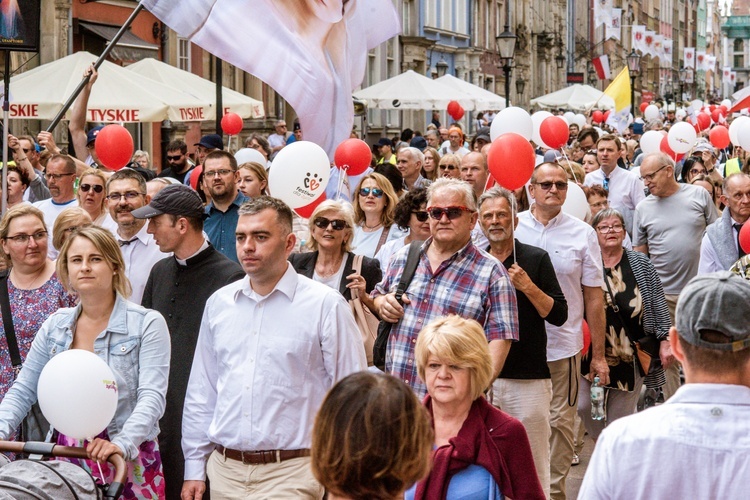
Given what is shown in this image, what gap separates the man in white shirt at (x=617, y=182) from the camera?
12.0 metres

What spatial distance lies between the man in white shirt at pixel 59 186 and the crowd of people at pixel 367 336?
0.01 meters

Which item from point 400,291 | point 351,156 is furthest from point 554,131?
point 400,291

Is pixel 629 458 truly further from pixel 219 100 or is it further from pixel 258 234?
pixel 219 100

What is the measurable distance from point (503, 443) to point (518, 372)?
2008 mm

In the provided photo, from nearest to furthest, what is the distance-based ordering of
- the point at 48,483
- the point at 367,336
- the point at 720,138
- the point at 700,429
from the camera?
1. the point at 700,429
2. the point at 48,483
3. the point at 367,336
4. the point at 720,138

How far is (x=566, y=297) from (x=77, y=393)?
342 centimetres

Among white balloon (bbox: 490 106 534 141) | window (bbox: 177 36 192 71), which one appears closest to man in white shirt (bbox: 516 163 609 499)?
white balloon (bbox: 490 106 534 141)

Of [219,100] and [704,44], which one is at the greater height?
[704,44]

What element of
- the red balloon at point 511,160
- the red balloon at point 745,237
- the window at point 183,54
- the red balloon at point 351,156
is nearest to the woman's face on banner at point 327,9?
the red balloon at point 351,156

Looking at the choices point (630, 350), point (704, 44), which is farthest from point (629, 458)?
point (704, 44)

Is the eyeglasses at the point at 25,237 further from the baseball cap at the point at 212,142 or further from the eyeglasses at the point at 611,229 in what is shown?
the baseball cap at the point at 212,142

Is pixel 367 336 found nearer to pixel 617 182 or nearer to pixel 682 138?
pixel 617 182

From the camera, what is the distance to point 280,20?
942 centimetres

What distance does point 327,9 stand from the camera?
9.83m
